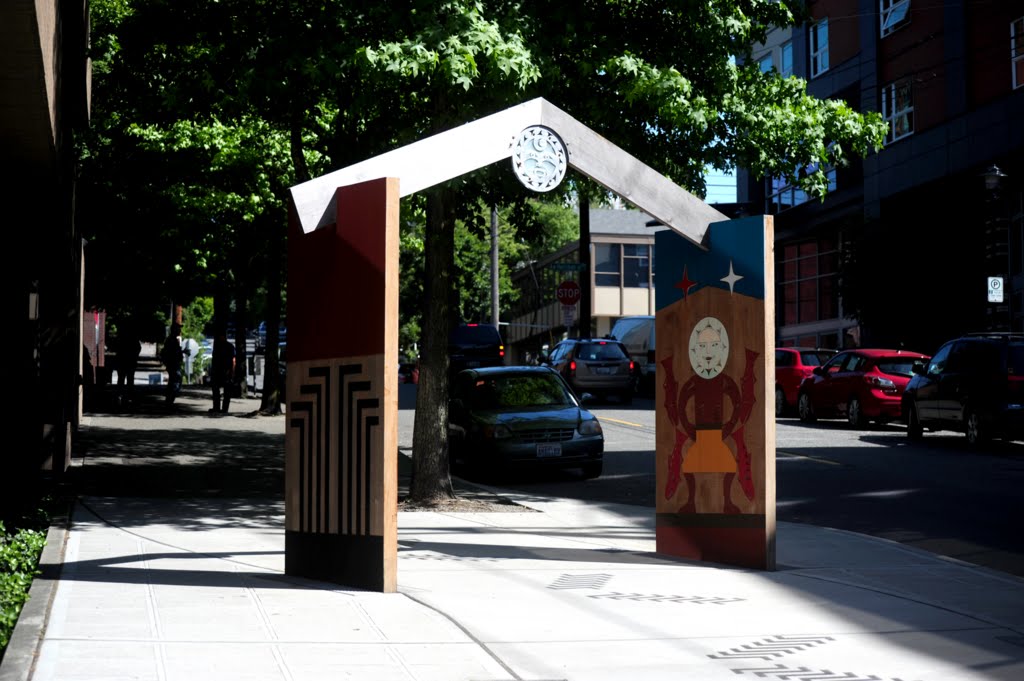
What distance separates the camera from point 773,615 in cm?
802

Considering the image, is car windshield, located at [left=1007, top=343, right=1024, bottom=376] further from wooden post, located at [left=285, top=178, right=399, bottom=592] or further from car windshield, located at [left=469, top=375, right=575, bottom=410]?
wooden post, located at [left=285, top=178, right=399, bottom=592]

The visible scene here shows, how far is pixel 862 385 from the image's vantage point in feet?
83.0

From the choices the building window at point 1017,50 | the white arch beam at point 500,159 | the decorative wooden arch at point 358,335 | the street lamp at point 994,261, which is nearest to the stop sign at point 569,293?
the street lamp at point 994,261

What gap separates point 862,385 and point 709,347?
1601 cm

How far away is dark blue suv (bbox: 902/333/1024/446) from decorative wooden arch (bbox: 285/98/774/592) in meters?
11.7

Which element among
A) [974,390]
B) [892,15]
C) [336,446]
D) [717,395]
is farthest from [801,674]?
[892,15]

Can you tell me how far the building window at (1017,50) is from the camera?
32.3m

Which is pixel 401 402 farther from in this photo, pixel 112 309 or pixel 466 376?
pixel 466 376

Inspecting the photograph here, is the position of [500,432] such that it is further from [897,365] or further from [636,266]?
[636,266]

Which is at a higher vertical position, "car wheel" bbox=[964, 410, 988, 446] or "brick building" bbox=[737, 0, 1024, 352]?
"brick building" bbox=[737, 0, 1024, 352]

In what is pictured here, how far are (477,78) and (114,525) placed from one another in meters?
5.42

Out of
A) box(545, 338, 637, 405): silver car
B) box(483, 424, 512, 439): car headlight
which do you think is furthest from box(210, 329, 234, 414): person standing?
box(483, 424, 512, 439): car headlight

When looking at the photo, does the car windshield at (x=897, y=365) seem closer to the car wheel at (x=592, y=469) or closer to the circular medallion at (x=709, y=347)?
the car wheel at (x=592, y=469)

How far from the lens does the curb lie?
5.84 meters
